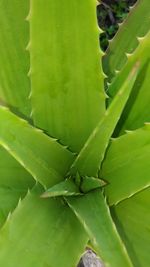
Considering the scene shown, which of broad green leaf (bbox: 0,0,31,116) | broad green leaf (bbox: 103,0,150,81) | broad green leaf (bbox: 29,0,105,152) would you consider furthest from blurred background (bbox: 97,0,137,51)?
broad green leaf (bbox: 29,0,105,152)

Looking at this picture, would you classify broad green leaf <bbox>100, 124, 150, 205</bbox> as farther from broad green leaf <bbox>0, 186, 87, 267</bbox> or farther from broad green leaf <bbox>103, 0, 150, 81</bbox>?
broad green leaf <bbox>103, 0, 150, 81</bbox>

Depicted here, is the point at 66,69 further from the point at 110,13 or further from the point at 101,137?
the point at 110,13

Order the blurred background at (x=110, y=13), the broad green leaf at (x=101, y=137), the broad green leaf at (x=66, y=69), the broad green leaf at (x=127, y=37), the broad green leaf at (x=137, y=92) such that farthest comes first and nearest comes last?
the blurred background at (x=110, y=13) < the broad green leaf at (x=127, y=37) < the broad green leaf at (x=137, y=92) < the broad green leaf at (x=66, y=69) < the broad green leaf at (x=101, y=137)

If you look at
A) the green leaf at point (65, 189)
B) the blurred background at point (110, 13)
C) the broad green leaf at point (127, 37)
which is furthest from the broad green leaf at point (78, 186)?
the blurred background at point (110, 13)

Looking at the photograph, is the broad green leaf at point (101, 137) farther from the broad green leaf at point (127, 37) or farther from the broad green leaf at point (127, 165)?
the broad green leaf at point (127, 37)

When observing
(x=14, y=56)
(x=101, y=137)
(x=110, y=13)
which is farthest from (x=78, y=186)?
(x=110, y=13)

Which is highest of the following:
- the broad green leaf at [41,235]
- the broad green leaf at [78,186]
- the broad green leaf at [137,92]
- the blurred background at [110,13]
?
the broad green leaf at [137,92]

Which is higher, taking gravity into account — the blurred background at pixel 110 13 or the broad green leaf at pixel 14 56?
the broad green leaf at pixel 14 56
